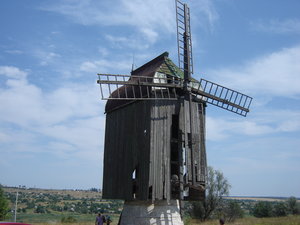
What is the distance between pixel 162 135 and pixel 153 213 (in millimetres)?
3823

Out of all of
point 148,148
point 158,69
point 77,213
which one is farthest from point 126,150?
point 77,213

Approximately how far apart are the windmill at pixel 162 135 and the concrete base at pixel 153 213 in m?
0.51

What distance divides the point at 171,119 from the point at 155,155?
2.12 meters

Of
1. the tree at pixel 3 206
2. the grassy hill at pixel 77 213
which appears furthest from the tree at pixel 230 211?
the tree at pixel 3 206

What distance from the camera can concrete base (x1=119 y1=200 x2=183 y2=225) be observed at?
16.8 meters

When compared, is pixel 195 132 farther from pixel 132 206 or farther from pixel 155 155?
pixel 132 206

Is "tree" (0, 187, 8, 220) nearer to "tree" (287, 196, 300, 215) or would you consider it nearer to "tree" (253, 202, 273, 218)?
"tree" (253, 202, 273, 218)

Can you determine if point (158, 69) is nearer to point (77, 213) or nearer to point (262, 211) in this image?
point (262, 211)

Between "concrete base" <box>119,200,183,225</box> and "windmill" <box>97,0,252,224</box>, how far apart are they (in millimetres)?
512

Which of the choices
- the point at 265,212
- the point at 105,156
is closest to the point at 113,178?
the point at 105,156

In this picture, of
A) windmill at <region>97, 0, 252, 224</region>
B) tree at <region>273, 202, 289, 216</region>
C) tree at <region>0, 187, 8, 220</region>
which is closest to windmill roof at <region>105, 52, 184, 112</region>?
windmill at <region>97, 0, 252, 224</region>

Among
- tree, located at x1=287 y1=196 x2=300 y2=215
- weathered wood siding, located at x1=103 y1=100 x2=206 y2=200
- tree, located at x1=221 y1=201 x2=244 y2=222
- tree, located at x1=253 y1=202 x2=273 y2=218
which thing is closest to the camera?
weathered wood siding, located at x1=103 y1=100 x2=206 y2=200

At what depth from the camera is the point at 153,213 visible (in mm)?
16891

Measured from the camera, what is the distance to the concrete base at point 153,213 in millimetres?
16812
